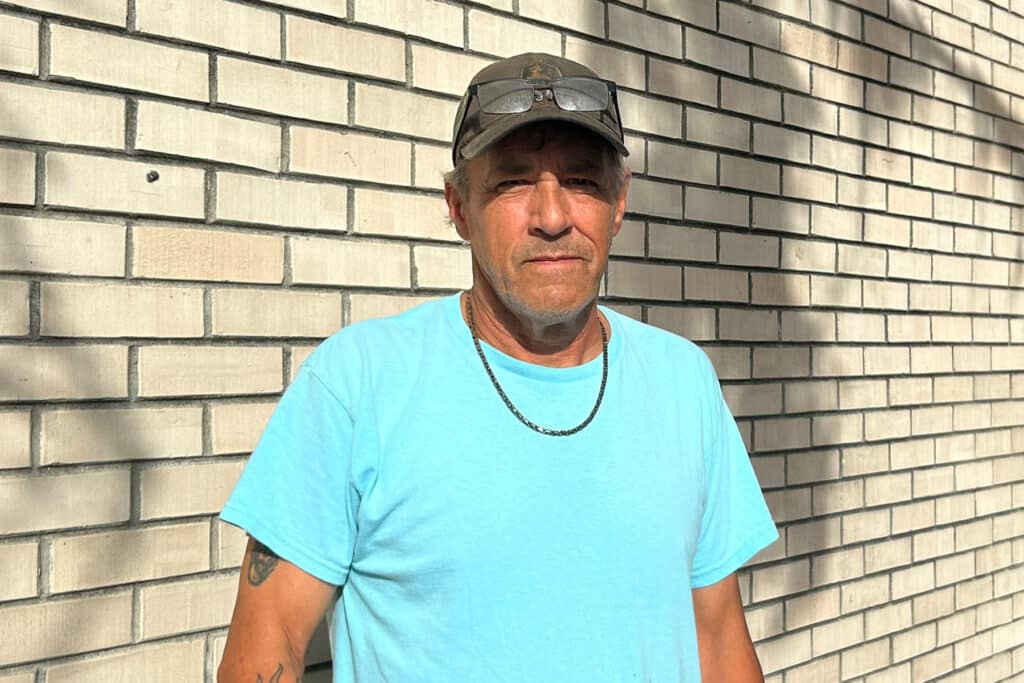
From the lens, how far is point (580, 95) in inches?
77.9

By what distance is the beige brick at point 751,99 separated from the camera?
3.75 m

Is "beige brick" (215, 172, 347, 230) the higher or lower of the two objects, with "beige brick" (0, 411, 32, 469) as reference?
higher

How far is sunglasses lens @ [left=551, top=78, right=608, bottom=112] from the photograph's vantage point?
1.96m

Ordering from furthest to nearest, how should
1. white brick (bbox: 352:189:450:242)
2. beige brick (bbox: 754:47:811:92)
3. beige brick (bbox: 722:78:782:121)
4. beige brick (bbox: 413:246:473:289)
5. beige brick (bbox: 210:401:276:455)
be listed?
1. beige brick (bbox: 754:47:811:92)
2. beige brick (bbox: 722:78:782:121)
3. beige brick (bbox: 413:246:473:289)
4. white brick (bbox: 352:189:450:242)
5. beige brick (bbox: 210:401:276:455)

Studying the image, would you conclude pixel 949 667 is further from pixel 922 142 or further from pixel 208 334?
pixel 208 334

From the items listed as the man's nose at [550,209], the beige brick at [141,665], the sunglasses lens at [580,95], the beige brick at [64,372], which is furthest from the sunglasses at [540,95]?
the beige brick at [141,665]

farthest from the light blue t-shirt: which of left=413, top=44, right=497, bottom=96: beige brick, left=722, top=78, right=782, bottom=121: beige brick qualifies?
left=722, top=78, right=782, bottom=121: beige brick

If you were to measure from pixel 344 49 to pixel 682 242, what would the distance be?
1396 millimetres

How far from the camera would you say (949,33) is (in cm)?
470

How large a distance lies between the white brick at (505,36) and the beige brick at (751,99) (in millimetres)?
831

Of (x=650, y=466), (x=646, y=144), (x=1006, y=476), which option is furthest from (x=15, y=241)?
(x=1006, y=476)

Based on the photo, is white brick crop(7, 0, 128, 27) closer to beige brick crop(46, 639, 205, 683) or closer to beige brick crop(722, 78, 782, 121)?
beige brick crop(46, 639, 205, 683)

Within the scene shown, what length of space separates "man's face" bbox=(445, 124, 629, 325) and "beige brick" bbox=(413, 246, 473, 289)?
79 cm

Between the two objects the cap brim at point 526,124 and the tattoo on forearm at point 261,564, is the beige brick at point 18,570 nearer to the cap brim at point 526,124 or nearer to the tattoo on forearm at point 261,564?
the tattoo on forearm at point 261,564
